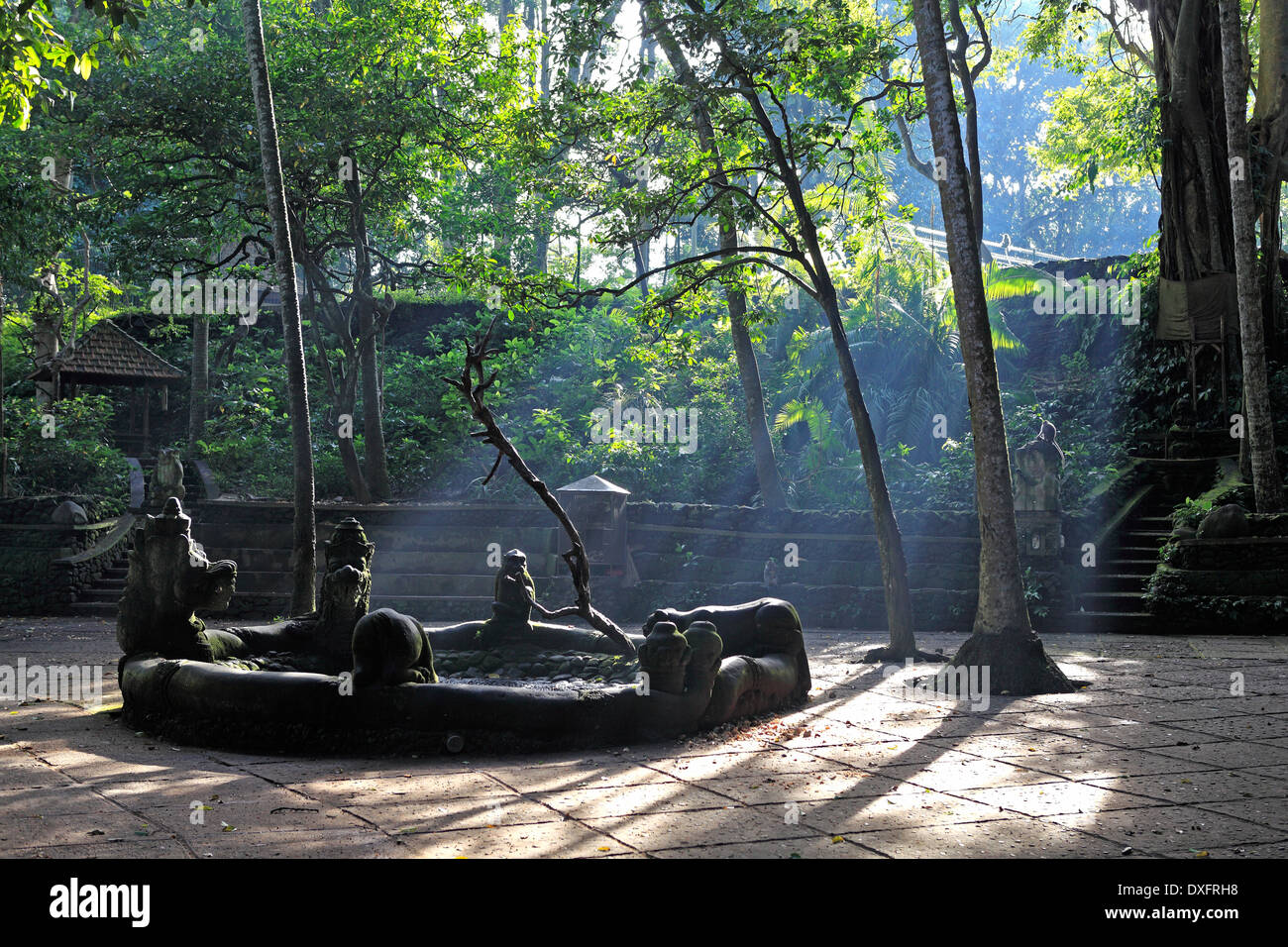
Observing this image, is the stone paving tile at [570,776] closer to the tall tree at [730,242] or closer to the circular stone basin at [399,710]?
the circular stone basin at [399,710]

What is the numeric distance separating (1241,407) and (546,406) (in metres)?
10.9

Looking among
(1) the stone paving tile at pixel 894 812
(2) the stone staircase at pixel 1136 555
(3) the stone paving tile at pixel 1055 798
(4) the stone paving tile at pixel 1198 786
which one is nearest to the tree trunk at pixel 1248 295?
(2) the stone staircase at pixel 1136 555

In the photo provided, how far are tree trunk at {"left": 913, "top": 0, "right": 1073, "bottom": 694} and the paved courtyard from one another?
77 centimetres

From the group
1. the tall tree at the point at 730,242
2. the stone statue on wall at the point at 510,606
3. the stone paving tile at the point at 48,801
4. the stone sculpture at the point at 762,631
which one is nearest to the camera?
the stone paving tile at the point at 48,801

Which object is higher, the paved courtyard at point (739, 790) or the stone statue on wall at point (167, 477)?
the stone statue on wall at point (167, 477)

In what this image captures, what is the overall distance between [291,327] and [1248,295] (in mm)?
10544

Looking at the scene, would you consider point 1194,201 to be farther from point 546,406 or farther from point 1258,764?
point 1258,764

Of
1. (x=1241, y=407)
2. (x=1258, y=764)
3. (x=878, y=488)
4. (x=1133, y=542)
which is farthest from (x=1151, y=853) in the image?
(x=1241, y=407)

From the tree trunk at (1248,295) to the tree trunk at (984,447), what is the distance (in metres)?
5.67

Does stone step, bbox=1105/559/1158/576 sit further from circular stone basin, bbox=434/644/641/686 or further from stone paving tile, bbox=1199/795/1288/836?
stone paving tile, bbox=1199/795/1288/836

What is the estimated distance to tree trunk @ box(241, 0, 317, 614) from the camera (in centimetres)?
1126

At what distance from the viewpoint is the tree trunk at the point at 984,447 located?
8.59m

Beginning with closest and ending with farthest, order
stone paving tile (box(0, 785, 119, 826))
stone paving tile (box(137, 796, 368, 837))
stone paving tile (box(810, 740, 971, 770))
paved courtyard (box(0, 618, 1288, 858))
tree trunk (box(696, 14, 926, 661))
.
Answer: paved courtyard (box(0, 618, 1288, 858)) → stone paving tile (box(137, 796, 368, 837)) → stone paving tile (box(0, 785, 119, 826)) → stone paving tile (box(810, 740, 971, 770)) → tree trunk (box(696, 14, 926, 661))

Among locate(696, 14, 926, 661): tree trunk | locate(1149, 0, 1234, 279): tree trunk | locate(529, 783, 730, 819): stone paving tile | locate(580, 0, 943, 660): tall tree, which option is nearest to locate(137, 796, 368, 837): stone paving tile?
locate(529, 783, 730, 819): stone paving tile
